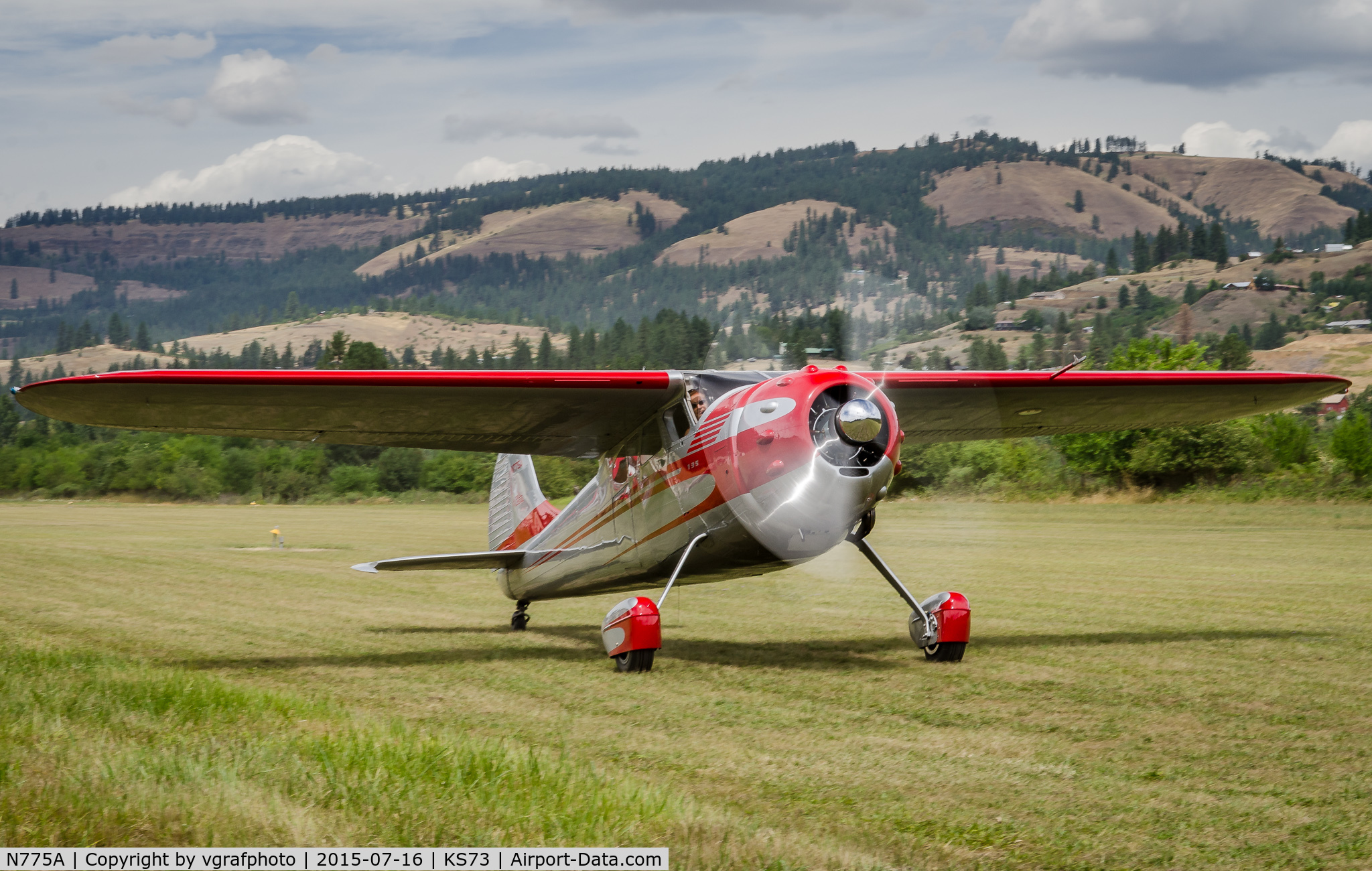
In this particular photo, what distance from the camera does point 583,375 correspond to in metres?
9.49

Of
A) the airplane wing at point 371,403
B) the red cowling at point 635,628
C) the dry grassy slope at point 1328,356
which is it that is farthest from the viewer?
the dry grassy slope at point 1328,356

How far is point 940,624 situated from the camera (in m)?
9.21

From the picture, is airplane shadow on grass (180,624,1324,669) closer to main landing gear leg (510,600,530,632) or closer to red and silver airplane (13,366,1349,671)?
red and silver airplane (13,366,1349,671)

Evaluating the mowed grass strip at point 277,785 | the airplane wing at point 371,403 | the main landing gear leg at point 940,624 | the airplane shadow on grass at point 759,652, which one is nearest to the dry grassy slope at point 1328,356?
the airplane shadow on grass at point 759,652

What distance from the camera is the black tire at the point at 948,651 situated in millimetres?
9219

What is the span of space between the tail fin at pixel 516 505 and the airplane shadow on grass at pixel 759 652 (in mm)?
1857

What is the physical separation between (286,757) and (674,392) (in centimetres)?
496

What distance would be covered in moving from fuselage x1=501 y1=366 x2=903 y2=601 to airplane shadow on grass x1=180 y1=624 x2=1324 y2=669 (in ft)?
2.47

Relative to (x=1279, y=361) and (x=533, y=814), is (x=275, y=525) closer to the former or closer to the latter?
(x=533, y=814)

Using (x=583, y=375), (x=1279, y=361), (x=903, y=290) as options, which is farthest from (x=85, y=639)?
(x=1279, y=361)

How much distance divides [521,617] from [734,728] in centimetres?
661

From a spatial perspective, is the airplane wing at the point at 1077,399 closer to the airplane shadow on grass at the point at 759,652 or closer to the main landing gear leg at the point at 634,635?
the airplane shadow on grass at the point at 759,652

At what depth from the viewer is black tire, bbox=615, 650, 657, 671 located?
897cm
